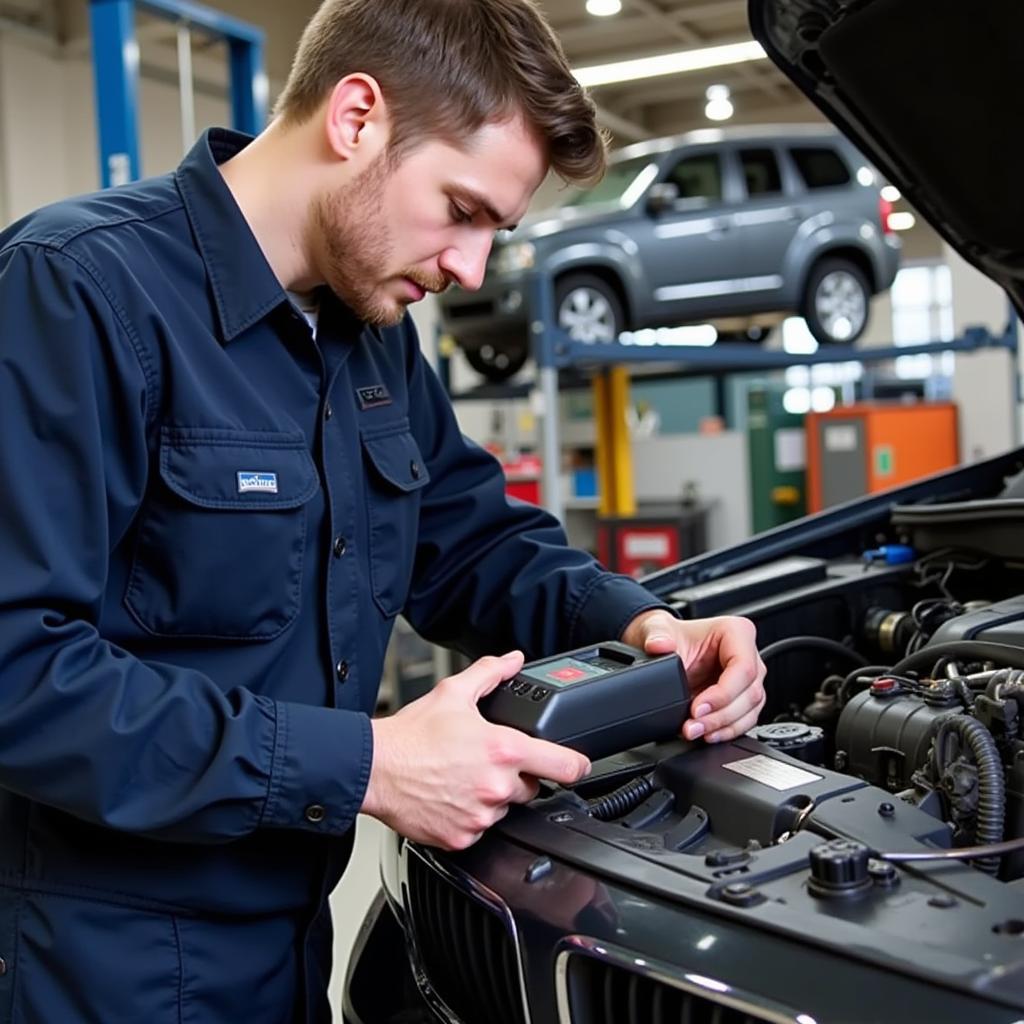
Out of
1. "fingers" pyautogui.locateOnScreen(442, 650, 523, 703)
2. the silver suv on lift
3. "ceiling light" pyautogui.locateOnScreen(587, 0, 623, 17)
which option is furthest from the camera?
"ceiling light" pyautogui.locateOnScreen(587, 0, 623, 17)

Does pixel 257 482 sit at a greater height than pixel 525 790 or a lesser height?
greater

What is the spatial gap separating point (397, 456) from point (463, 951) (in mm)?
522

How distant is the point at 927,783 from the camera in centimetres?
112

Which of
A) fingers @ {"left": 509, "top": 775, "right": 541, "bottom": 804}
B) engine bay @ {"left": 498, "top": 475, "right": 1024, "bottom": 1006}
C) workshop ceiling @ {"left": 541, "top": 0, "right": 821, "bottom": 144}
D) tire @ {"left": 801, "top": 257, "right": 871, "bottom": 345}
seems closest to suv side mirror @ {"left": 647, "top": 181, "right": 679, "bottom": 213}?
tire @ {"left": 801, "top": 257, "right": 871, "bottom": 345}

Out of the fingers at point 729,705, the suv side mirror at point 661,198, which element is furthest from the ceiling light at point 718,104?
the fingers at point 729,705

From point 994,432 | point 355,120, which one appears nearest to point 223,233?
point 355,120

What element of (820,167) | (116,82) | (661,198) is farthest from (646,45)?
(116,82)

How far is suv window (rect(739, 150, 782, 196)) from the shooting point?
6.33 meters

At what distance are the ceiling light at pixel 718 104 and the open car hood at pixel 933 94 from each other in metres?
10.4

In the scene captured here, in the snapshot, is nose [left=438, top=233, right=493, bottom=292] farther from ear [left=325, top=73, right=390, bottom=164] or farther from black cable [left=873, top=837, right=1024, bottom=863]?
black cable [left=873, top=837, right=1024, bottom=863]

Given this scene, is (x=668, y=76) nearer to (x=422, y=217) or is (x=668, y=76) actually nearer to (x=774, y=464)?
(x=774, y=464)

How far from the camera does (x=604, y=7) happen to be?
9375 mm

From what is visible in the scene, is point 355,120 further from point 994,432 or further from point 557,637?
point 994,432

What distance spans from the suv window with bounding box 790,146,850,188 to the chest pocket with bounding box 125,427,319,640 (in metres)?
5.77
